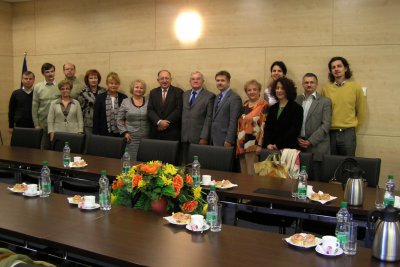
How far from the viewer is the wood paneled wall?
5.30m

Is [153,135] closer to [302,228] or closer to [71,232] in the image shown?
[302,228]

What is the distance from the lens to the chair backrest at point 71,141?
16.9ft

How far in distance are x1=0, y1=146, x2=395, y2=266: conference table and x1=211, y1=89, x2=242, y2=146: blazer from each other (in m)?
2.46

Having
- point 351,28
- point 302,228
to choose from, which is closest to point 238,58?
point 351,28

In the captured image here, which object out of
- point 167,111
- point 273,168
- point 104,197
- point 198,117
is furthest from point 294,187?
point 167,111

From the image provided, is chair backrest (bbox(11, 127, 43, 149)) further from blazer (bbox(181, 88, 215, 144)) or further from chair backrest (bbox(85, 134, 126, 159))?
blazer (bbox(181, 88, 215, 144))

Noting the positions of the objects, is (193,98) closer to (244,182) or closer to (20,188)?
(244,182)

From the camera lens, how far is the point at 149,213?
2.65 meters

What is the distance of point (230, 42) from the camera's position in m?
6.19

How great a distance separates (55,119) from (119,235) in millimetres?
4402

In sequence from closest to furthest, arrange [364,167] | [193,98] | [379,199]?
1. [379,199]
2. [364,167]
3. [193,98]

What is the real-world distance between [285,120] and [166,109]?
180 cm

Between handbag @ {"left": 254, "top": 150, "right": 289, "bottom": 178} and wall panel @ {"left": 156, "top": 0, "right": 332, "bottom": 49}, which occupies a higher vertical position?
wall panel @ {"left": 156, "top": 0, "right": 332, "bottom": 49}

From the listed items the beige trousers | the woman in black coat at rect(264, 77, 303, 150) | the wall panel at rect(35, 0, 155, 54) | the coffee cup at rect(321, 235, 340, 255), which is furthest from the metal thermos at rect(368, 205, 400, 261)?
the wall panel at rect(35, 0, 155, 54)
